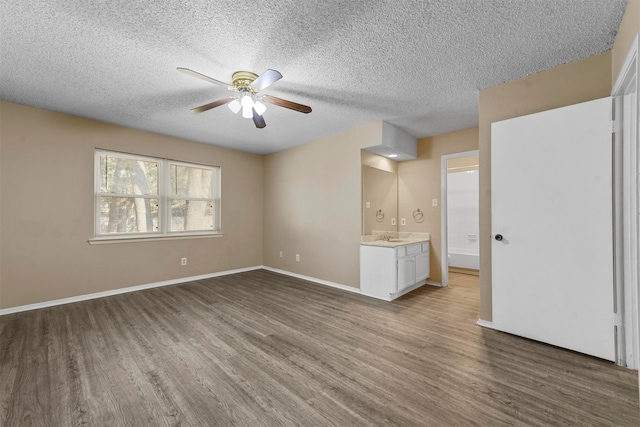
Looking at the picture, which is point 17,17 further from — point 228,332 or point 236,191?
point 236,191

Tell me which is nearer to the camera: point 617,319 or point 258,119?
point 617,319

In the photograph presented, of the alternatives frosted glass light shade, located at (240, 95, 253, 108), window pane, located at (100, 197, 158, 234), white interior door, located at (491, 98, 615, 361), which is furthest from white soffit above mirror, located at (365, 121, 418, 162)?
window pane, located at (100, 197, 158, 234)

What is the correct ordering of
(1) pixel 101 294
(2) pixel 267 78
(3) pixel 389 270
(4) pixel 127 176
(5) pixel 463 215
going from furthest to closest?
(5) pixel 463 215 → (4) pixel 127 176 → (1) pixel 101 294 → (3) pixel 389 270 → (2) pixel 267 78

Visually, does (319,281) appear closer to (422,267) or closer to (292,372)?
(422,267)

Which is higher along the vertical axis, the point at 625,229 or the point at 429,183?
the point at 429,183

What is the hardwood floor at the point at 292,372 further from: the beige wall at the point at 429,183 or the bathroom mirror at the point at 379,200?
the bathroom mirror at the point at 379,200

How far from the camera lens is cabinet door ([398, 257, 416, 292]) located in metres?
3.68

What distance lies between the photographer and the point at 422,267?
13.8 feet

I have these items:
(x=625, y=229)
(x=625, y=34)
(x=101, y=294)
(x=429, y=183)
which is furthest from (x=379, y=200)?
(x=101, y=294)

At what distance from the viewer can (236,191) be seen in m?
5.37

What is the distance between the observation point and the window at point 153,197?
3934 millimetres

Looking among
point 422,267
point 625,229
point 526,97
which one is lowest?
point 422,267

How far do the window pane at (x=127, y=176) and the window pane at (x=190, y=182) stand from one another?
30 cm

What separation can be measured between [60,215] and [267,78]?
3.50 metres
